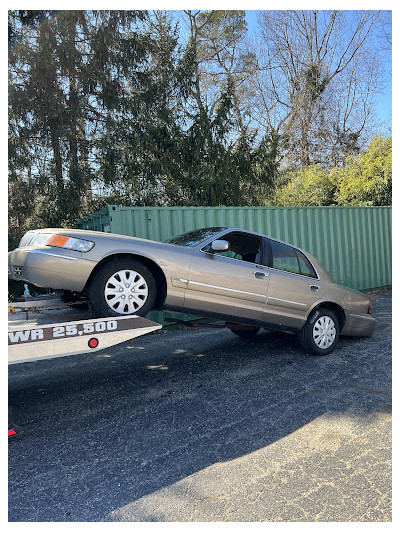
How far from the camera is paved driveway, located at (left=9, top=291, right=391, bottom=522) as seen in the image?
2525mm

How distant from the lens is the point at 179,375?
4.88m

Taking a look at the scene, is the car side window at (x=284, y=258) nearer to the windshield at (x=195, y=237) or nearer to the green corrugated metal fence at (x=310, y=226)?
the windshield at (x=195, y=237)

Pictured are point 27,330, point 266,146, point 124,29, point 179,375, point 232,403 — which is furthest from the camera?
point 266,146

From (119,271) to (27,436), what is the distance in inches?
65.2

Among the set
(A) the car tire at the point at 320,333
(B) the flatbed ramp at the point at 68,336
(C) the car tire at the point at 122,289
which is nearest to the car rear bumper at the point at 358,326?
(A) the car tire at the point at 320,333

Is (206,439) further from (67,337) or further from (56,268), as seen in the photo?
(56,268)

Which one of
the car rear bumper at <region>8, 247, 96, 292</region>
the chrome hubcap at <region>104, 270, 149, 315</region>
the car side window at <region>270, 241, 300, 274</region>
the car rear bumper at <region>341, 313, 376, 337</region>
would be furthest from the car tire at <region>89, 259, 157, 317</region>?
the car rear bumper at <region>341, 313, 376, 337</region>

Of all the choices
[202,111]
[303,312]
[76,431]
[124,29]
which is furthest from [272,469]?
[124,29]

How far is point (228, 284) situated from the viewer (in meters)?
4.34

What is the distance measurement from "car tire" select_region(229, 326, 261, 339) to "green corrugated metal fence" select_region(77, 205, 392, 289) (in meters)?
2.40

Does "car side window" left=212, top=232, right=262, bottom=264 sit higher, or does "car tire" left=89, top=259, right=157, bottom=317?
"car side window" left=212, top=232, right=262, bottom=264

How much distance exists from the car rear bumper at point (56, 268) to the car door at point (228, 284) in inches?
42.9

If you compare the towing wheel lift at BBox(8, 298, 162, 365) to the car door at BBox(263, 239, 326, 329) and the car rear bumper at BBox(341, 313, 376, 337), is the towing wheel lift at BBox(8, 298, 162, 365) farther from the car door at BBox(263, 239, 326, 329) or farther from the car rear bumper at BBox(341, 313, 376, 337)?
the car rear bumper at BBox(341, 313, 376, 337)
